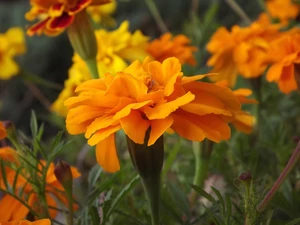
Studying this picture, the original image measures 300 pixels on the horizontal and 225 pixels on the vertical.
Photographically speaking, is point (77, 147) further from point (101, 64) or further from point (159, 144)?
point (159, 144)

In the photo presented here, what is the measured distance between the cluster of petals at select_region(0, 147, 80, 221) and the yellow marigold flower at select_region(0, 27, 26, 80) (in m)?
0.42

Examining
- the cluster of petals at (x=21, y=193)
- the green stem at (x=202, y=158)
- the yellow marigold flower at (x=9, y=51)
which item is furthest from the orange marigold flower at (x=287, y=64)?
the yellow marigold flower at (x=9, y=51)

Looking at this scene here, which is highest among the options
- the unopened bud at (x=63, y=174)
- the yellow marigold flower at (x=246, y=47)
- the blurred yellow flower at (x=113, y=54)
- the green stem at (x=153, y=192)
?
the unopened bud at (x=63, y=174)

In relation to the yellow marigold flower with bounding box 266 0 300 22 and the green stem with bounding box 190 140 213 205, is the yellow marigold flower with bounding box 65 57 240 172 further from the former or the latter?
the yellow marigold flower with bounding box 266 0 300 22

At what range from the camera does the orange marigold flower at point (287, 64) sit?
0.54 metres

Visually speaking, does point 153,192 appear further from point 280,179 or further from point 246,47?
point 246,47

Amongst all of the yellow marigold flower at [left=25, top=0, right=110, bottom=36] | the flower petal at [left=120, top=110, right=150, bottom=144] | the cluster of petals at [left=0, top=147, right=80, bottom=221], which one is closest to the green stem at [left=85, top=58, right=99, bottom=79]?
the yellow marigold flower at [left=25, top=0, right=110, bottom=36]

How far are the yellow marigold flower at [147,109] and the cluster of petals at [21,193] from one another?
8cm

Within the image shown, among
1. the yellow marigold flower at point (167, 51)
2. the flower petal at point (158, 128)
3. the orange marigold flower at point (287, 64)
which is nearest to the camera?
the flower petal at point (158, 128)

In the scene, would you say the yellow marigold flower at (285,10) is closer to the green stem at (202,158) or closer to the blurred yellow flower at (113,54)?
the blurred yellow flower at (113,54)

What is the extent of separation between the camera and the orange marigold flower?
54 cm

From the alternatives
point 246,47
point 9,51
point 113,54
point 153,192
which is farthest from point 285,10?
point 153,192

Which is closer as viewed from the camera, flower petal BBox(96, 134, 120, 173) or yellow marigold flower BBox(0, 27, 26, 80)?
flower petal BBox(96, 134, 120, 173)

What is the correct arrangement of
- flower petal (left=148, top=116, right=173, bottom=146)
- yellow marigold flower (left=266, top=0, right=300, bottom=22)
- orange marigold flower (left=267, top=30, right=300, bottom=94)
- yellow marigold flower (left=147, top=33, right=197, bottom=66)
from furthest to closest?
→ yellow marigold flower (left=266, top=0, right=300, bottom=22), yellow marigold flower (left=147, top=33, right=197, bottom=66), orange marigold flower (left=267, top=30, right=300, bottom=94), flower petal (left=148, top=116, right=173, bottom=146)
